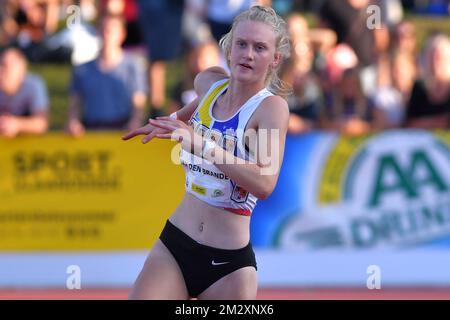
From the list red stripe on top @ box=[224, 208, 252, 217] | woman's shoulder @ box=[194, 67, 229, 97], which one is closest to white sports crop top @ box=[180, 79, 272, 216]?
red stripe on top @ box=[224, 208, 252, 217]

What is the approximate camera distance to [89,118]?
30.5 feet

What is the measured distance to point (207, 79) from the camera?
513 cm

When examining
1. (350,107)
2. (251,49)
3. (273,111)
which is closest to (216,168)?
(273,111)

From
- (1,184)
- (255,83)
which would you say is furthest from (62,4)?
(255,83)

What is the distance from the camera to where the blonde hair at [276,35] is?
15.1 feet

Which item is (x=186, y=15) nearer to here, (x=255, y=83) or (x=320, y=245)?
(x=320, y=245)

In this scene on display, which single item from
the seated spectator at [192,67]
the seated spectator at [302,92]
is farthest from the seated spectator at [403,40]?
the seated spectator at [192,67]

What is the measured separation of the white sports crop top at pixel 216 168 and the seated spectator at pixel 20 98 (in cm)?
477

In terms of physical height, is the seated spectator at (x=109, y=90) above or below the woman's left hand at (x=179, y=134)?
above

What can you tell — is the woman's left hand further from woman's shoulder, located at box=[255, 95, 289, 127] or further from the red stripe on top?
the red stripe on top

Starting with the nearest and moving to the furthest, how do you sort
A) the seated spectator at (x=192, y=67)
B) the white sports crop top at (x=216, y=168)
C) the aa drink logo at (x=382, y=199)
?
the white sports crop top at (x=216, y=168) < the aa drink logo at (x=382, y=199) < the seated spectator at (x=192, y=67)

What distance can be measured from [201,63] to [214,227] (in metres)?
4.74

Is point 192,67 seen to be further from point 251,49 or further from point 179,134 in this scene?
point 179,134

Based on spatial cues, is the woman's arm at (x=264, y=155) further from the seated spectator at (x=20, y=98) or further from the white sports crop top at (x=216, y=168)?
the seated spectator at (x=20, y=98)
